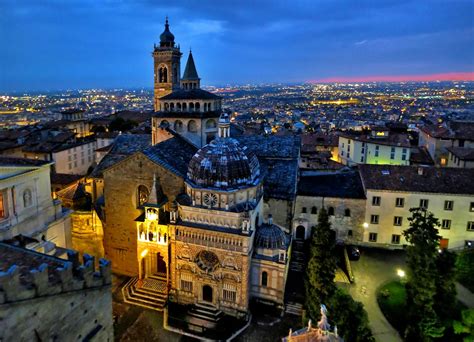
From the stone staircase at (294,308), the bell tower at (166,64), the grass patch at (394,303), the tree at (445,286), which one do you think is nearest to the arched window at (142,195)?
the stone staircase at (294,308)

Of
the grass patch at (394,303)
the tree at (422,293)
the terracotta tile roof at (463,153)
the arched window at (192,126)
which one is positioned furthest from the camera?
→ the terracotta tile roof at (463,153)

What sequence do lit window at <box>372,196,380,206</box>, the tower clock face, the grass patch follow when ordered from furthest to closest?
lit window at <box>372,196,380,206</box> → the grass patch → the tower clock face

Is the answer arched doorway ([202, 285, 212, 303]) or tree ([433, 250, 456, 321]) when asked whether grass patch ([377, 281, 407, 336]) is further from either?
arched doorway ([202, 285, 212, 303])

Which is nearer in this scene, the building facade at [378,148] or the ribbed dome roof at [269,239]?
the ribbed dome roof at [269,239]

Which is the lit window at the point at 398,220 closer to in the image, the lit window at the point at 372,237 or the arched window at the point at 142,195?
the lit window at the point at 372,237

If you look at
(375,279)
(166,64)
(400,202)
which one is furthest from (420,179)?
(166,64)

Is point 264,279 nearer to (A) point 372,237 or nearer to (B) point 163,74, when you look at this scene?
(A) point 372,237

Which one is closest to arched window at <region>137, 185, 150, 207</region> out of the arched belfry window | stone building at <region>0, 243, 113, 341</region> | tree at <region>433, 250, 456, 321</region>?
stone building at <region>0, 243, 113, 341</region>
